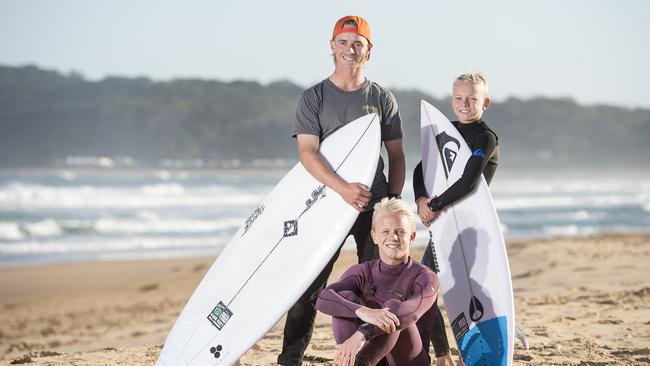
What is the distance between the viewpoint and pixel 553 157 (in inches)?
1793

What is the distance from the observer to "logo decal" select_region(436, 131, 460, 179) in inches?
124

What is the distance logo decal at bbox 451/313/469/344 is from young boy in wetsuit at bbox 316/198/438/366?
0.96 ft

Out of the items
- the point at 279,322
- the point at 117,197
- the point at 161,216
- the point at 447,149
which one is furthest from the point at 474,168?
the point at 117,197

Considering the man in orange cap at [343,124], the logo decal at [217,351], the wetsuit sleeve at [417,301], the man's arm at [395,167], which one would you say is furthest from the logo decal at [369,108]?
the logo decal at [217,351]

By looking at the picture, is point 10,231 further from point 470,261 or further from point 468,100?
point 468,100

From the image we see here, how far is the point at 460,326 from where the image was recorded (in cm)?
307

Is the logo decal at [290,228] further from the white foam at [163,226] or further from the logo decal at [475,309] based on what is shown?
the white foam at [163,226]

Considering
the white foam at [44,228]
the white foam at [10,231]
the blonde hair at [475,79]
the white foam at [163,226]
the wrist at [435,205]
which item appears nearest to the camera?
the blonde hair at [475,79]

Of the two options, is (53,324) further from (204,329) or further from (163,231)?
(163,231)

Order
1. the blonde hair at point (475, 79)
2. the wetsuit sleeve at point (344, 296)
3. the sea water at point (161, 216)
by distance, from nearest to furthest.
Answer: the wetsuit sleeve at point (344, 296) < the blonde hair at point (475, 79) < the sea water at point (161, 216)

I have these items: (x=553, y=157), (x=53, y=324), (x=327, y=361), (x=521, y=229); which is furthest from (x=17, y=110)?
(x=327, y=361)

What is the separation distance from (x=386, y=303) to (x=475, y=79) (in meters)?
0.94

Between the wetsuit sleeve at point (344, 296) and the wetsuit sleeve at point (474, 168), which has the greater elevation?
the wetsuit sleeve at point (474, 168)

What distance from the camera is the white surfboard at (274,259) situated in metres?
3.02
